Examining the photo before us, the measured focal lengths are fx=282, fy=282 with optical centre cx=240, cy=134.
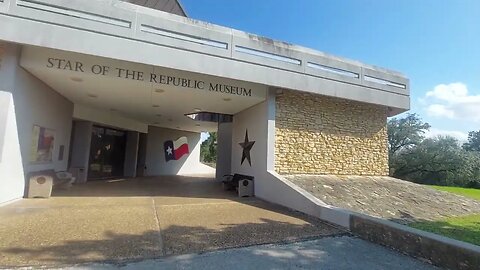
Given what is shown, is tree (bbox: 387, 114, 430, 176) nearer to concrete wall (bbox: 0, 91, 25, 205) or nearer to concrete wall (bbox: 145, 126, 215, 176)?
concrete wall (bbox: 145, 126, 215, 176)

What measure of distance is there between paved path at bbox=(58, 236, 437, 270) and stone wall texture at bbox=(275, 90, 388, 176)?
4796mm

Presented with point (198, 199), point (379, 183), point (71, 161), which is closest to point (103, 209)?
point (198, 199)

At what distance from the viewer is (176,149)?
1961cm

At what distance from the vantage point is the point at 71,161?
1248 centimetres

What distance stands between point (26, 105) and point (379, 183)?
11.5 metres

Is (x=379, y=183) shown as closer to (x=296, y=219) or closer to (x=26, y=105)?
(x=296, y=219)

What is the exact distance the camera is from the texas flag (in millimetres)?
18719

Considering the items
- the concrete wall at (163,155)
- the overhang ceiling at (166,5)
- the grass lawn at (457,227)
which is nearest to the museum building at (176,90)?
the grass lawn at (457,227)

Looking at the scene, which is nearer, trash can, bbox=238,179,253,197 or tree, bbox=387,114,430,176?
trash can, bbox=238,179,253,197

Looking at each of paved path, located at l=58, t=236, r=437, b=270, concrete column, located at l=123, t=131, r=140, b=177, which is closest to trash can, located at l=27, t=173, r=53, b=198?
paved path, located at l=58, t=236, r=437, b=270

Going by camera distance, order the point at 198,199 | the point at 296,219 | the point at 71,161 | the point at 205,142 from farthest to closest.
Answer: the point at 205,142, the point at 71,161, the point at 198,199, the point at 296,219

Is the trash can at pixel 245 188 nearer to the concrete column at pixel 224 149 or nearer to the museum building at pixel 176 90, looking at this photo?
the museum building at pixel 176 90

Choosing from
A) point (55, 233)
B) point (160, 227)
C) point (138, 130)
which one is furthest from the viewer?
point (138, 130)

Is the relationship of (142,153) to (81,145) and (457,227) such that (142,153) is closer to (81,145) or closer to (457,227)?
(81,145)
